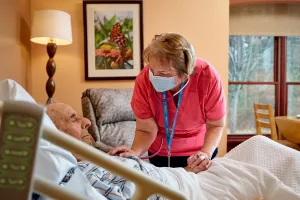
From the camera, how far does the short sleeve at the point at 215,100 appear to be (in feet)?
5.00

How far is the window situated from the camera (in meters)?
4.21

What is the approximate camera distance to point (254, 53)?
4227 mm

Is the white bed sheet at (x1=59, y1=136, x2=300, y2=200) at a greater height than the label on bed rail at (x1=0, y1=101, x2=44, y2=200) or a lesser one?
lesser

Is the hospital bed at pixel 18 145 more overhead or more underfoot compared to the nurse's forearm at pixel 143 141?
more overhead

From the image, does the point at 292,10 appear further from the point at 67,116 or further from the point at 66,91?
the point at 67,116

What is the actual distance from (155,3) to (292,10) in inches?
78.2

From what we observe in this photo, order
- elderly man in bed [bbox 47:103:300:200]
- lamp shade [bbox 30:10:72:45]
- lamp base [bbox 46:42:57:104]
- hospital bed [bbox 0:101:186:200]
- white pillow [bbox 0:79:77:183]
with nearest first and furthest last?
hospital bed [bbox 0:101:186:200]
white pillow [bbox 0:79:77:183]
elderly man in bed [bbox 47:103:300:200]
lamp shade [bbox 30:10:72:45]
lamp base [bbox 46:42:57:104]

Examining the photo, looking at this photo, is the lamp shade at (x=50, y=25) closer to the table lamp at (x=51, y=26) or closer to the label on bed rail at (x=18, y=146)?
the table lamp at (x=51, y=26)

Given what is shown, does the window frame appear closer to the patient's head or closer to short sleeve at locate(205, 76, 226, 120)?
short sleeve at locate(205, 76, 226, 120)

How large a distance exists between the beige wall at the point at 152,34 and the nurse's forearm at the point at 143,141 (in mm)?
1828

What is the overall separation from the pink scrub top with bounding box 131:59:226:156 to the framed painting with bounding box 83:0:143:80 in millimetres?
1772

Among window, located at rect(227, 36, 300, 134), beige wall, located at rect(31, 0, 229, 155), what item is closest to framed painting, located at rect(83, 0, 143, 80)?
beige wall, located at rect(31, 0, 229, 155)

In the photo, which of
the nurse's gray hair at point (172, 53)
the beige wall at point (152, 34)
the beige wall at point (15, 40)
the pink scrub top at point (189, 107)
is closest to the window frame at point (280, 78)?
the beige wall at point (152, 34)

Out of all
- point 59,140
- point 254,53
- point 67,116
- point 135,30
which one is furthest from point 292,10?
point 59,140
